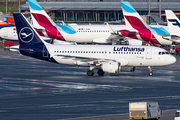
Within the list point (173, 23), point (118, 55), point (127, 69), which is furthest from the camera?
point (173, 23)

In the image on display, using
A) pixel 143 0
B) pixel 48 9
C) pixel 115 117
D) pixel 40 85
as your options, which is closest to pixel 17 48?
pixel 40 85

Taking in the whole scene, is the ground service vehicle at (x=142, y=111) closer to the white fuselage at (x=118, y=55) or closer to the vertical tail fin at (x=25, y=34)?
the white fuselage at (x=118, y=55)

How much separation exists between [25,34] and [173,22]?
24.6m

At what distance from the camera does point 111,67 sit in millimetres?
45062

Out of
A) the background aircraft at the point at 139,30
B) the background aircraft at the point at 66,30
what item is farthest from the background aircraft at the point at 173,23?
the background aircraft at the point at 66,30

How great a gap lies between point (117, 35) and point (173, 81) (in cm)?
3966

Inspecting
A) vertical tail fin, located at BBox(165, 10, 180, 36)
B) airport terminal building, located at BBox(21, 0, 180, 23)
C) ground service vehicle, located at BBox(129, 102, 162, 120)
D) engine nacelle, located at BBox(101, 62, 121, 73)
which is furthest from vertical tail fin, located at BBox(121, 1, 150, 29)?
airport terminal building, located at BBox(21, 0, 180, 23)

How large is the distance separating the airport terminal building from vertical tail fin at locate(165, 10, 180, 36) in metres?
93.0

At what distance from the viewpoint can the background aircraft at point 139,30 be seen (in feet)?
260

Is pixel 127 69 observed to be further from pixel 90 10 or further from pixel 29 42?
pixel 90 10

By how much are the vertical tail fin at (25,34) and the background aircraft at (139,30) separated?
34.2 m

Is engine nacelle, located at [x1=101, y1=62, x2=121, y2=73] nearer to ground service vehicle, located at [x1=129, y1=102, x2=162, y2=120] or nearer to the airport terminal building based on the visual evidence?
ground service vehicle, located at [x1=129, y1=102, x2=162, y2=120]

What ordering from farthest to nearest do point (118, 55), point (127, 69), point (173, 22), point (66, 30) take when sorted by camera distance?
1. point (66, 30)
2. point (173, 22)
3. point (127, 69)
4. point (118, 55)

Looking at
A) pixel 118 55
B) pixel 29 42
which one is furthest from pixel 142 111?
pixel 29 42
